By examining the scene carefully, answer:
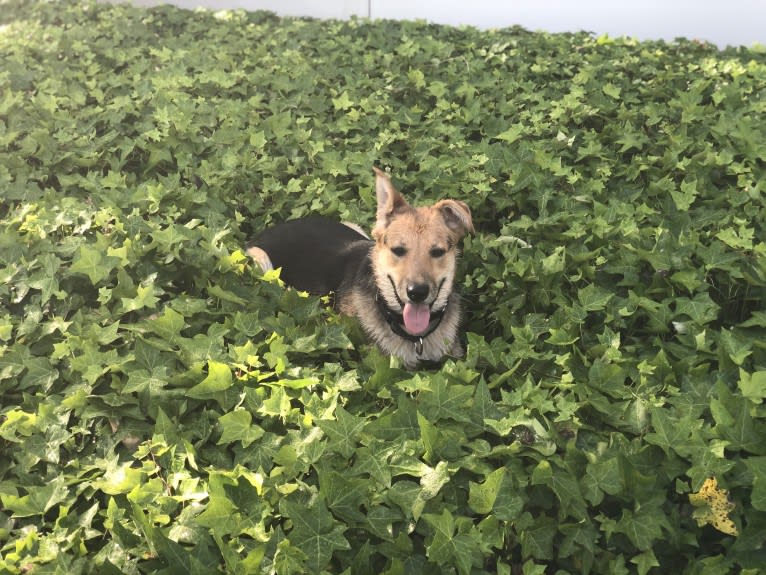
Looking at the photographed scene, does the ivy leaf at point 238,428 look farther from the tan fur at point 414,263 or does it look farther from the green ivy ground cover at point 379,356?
the tan fur at point 414,263

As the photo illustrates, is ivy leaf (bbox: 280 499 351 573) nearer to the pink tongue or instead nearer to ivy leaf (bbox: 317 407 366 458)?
ivy leaf (bbox: 317 407 366 458)

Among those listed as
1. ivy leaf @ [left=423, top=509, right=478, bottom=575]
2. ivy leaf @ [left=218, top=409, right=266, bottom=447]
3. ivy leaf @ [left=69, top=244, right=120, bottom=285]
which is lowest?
ivy leaf @ [left=423, top=509, right=478, bottom=575]

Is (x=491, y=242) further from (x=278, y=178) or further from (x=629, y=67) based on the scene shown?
(x=629, y=67)

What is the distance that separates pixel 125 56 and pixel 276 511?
8397mm

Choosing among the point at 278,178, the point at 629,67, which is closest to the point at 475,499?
the point at 278,178

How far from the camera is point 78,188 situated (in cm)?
531

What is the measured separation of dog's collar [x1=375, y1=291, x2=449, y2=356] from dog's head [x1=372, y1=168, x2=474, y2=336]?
0.11 feet

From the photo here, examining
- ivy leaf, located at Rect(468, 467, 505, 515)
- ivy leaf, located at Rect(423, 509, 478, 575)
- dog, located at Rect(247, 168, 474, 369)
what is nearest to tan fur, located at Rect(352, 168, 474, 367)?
dog, located at Rect(247, 168, 474, 369)

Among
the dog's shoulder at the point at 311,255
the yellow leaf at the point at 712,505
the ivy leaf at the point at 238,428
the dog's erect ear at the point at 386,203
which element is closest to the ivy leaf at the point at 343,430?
the ivy leaf at the point at 238,428

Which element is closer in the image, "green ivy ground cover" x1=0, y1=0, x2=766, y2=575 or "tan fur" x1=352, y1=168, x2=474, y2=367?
"green ivy ground cover" x1=0, y1=0, x2=766, y2=575

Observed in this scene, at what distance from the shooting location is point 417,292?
4.15m

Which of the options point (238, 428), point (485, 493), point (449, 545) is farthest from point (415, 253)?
point (449, 545)

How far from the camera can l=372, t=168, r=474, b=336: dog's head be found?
421 centimetres

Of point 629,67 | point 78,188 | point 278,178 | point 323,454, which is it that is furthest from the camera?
point 629,67
